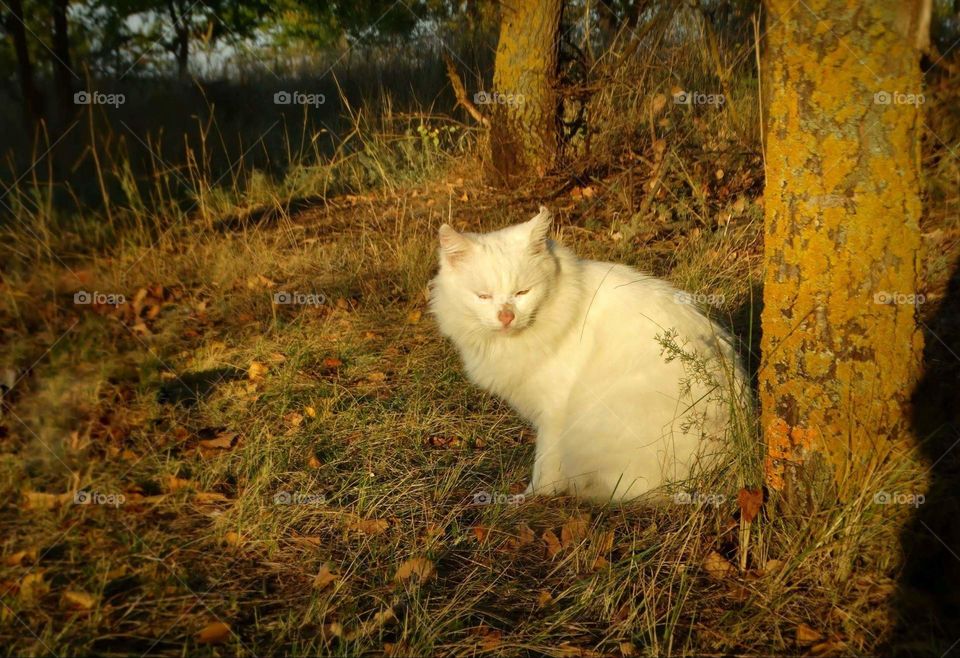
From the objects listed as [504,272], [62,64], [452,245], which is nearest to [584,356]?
[504,272]

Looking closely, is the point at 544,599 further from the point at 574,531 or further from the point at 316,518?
the point at 316,518

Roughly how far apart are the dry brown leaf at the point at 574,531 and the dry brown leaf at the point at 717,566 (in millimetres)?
466

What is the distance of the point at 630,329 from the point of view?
310 centimetres

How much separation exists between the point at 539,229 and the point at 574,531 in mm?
1454

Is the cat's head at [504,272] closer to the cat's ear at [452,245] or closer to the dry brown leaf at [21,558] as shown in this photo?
the cat's ear at [452,245]

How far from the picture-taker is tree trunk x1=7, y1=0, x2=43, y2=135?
207 inches

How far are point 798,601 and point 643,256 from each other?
3.34 metres

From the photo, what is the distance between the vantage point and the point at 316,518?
2742mm

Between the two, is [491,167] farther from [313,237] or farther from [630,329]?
[630,329]

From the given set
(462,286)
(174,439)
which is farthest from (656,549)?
(174,439)

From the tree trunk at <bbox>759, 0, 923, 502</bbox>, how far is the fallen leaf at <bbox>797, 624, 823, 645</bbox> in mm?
432

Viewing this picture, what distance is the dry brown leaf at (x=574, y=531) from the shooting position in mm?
2609

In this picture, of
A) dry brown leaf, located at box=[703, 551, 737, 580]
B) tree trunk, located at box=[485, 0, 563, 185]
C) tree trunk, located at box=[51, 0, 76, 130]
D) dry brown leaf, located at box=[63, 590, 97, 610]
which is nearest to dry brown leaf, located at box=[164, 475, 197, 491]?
dry brown leaf, located at box=[63, 590, 97, 610]

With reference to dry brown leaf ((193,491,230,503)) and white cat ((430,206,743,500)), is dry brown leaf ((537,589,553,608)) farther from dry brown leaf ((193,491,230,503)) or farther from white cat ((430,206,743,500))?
dry brown leaf ((193,491,230,503))
